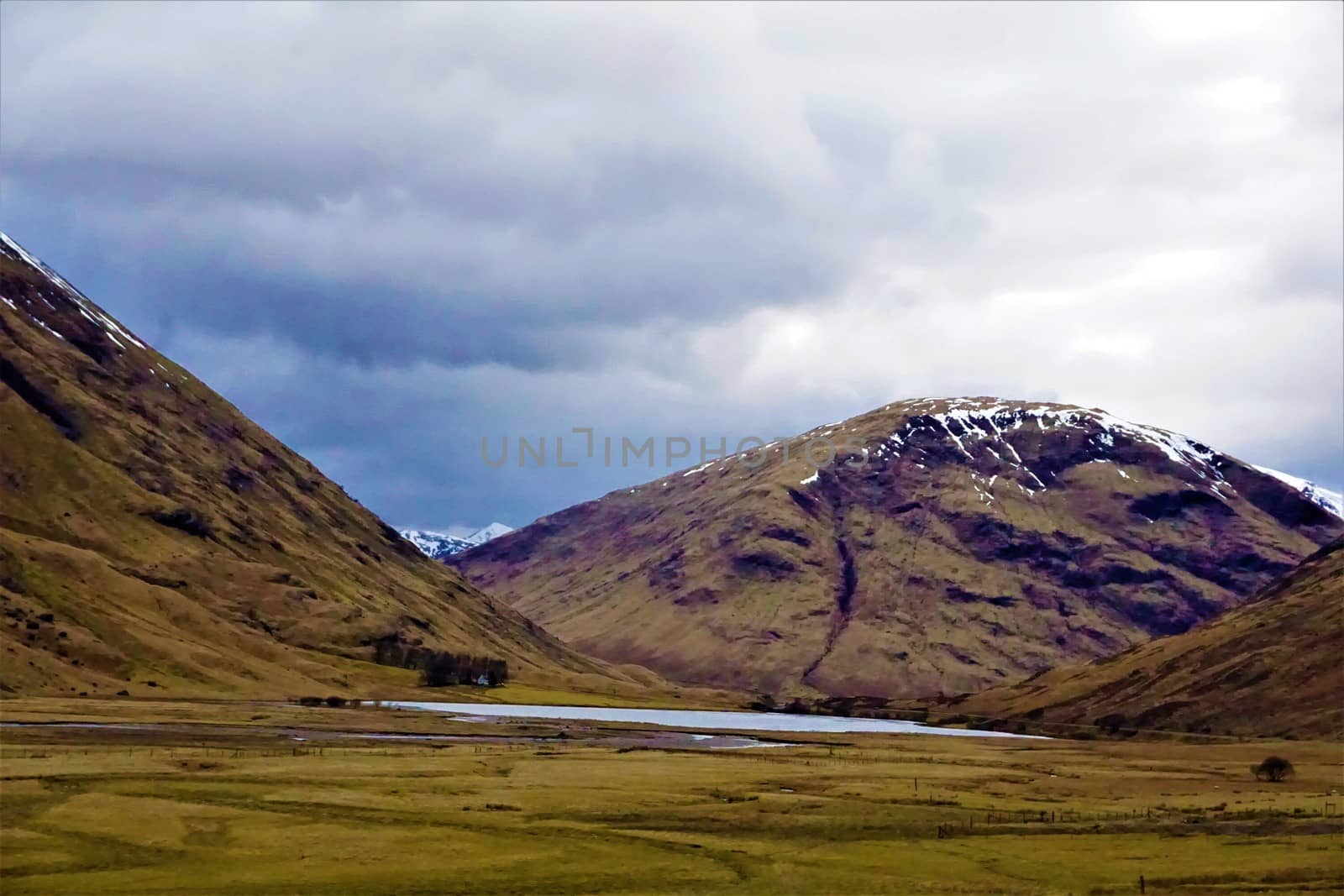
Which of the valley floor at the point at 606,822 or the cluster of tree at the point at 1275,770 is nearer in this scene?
the valley floor at the point at 606,822

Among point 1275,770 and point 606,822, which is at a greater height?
point 1275,770

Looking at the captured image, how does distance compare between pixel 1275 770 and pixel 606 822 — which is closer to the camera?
pixel 606 822

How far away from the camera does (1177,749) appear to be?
616ft

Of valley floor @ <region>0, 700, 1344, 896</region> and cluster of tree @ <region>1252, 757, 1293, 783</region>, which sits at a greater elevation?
cluster of tree @ <region>1252, 757, 1293, 783</region>

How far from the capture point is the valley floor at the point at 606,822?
225 feet

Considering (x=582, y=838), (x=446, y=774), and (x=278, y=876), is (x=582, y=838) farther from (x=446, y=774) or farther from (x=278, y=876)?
(x=446, y=774)

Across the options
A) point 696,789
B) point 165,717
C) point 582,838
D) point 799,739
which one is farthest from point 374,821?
point 799,739

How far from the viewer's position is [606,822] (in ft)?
288

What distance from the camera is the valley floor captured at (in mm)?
68625

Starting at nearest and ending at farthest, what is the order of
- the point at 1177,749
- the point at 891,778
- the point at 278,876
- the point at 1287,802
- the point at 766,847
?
the point at 278,876 → the point at 766,847 → the point at 1287,802 → the point at 891,778 → the point at 1177,749

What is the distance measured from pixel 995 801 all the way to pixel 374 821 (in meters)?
52.7

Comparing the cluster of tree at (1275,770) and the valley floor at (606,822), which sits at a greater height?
the cluster of tree at (1275,770)

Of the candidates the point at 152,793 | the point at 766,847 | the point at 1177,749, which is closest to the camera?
the point at 766,847

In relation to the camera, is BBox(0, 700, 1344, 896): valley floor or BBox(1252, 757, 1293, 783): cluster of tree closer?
BBox(0, 700, 1344, 896): valley floor
